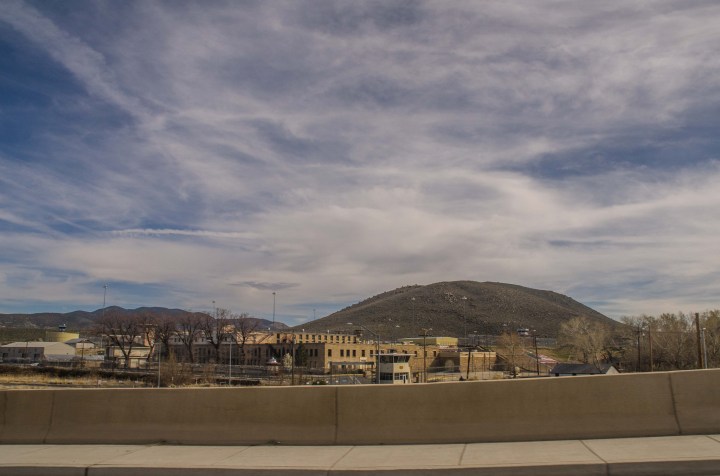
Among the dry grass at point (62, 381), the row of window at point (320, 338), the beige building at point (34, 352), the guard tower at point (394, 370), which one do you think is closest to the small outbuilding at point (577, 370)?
the guard tower at point (394, 370)

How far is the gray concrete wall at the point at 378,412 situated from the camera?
10281 mm

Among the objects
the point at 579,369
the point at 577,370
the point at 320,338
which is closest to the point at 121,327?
the point at 320,338

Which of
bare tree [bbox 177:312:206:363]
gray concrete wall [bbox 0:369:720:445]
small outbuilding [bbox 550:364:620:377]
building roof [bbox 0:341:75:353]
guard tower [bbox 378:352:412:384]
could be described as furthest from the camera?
building roof [bbox 0:341:75:353]

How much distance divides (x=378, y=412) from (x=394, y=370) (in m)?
57.8

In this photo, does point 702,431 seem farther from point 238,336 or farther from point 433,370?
point 238,336

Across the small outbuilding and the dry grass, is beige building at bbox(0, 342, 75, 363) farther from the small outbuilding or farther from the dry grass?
the small outbuilding

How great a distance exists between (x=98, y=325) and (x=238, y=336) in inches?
1300

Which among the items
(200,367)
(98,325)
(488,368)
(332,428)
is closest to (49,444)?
(332,428)

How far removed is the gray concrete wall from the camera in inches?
405

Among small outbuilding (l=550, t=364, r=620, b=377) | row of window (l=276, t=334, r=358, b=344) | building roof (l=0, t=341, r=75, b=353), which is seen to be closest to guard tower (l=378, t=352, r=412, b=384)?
small outbuilding (l=550, t=364, r=620, b=377)

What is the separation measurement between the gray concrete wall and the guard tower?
55713mm

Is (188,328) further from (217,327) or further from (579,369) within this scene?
(579,369)

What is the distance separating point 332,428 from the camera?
11352mm

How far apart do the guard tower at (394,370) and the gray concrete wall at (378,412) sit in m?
55.7
